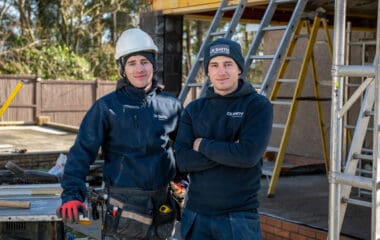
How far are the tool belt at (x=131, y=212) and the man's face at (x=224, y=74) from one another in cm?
80

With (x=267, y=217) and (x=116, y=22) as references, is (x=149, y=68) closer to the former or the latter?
(x=267, y=217)

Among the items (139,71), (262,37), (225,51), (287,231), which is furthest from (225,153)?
(262,37)

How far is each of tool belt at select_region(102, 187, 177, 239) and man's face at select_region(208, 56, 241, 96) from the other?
0.80m

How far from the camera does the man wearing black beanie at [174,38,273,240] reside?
3.48m

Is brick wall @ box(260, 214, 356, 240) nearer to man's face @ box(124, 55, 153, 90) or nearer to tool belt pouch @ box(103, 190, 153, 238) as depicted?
tool belt pouch @ box(103, 190, 153, 238)

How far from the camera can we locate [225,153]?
3.44 m

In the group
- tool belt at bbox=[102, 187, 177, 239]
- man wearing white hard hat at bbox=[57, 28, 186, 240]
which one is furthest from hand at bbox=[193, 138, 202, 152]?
tool belt at bbox=[102, 187, 177, 239]

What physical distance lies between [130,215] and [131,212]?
0.02m

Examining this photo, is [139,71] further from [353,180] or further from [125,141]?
[353,180]

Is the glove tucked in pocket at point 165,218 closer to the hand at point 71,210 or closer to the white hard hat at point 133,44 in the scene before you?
the hand at point 71,210

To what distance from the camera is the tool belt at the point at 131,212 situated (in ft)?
12.4

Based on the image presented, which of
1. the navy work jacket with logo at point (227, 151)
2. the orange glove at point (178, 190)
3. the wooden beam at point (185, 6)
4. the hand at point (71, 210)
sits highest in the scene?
the wooden beam at point (185, 6)

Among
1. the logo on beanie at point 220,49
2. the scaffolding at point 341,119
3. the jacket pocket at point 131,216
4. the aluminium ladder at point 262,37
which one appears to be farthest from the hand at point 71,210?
the aluminium ladder at point 262,37

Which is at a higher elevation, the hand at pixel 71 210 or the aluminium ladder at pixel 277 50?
the aluminium ladder at pixel 277 50
